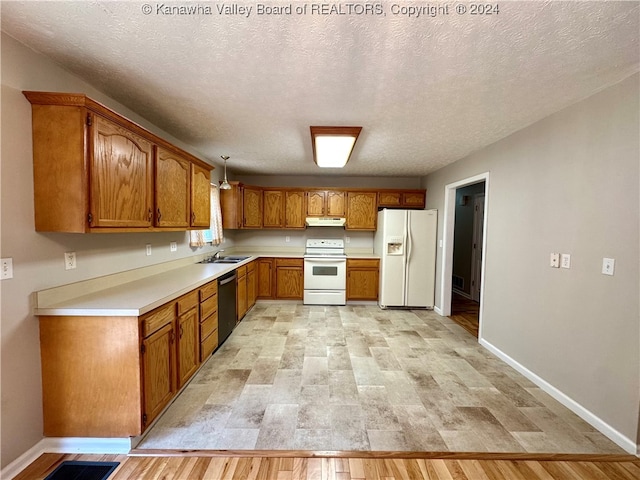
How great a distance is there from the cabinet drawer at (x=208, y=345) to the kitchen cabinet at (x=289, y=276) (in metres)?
1.93

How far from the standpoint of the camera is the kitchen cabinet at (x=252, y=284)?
414 cm

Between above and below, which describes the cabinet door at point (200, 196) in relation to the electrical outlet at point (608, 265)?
above

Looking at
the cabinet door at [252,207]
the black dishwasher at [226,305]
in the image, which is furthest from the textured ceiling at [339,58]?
the cabinet door at [252,207]

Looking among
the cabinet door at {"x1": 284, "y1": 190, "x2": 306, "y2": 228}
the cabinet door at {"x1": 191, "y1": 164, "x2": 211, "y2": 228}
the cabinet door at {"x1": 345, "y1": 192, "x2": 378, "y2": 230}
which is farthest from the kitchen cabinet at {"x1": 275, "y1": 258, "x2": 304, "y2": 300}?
the cabinet door at {"x1": 191, "y1": 164, "x2": 211, "y2": 228}

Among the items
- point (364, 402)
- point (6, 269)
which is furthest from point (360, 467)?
point (6, 269)

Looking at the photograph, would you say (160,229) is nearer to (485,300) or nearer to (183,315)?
(183,315)

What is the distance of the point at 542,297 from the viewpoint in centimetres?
232

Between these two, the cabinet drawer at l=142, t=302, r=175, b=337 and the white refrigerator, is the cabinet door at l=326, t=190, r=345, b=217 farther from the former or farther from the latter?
the cabinet drawer at l=142, t=302, r=175, b=337

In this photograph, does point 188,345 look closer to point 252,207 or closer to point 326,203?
point 252,207

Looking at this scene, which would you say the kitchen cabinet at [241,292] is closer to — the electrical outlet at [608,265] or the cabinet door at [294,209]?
the cabinet door at [294,209]

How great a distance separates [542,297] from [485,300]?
0.83m

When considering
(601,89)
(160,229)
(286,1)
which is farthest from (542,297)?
(160,229)

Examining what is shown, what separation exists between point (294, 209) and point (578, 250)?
384 centimetres

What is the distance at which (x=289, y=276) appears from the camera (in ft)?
15.4
